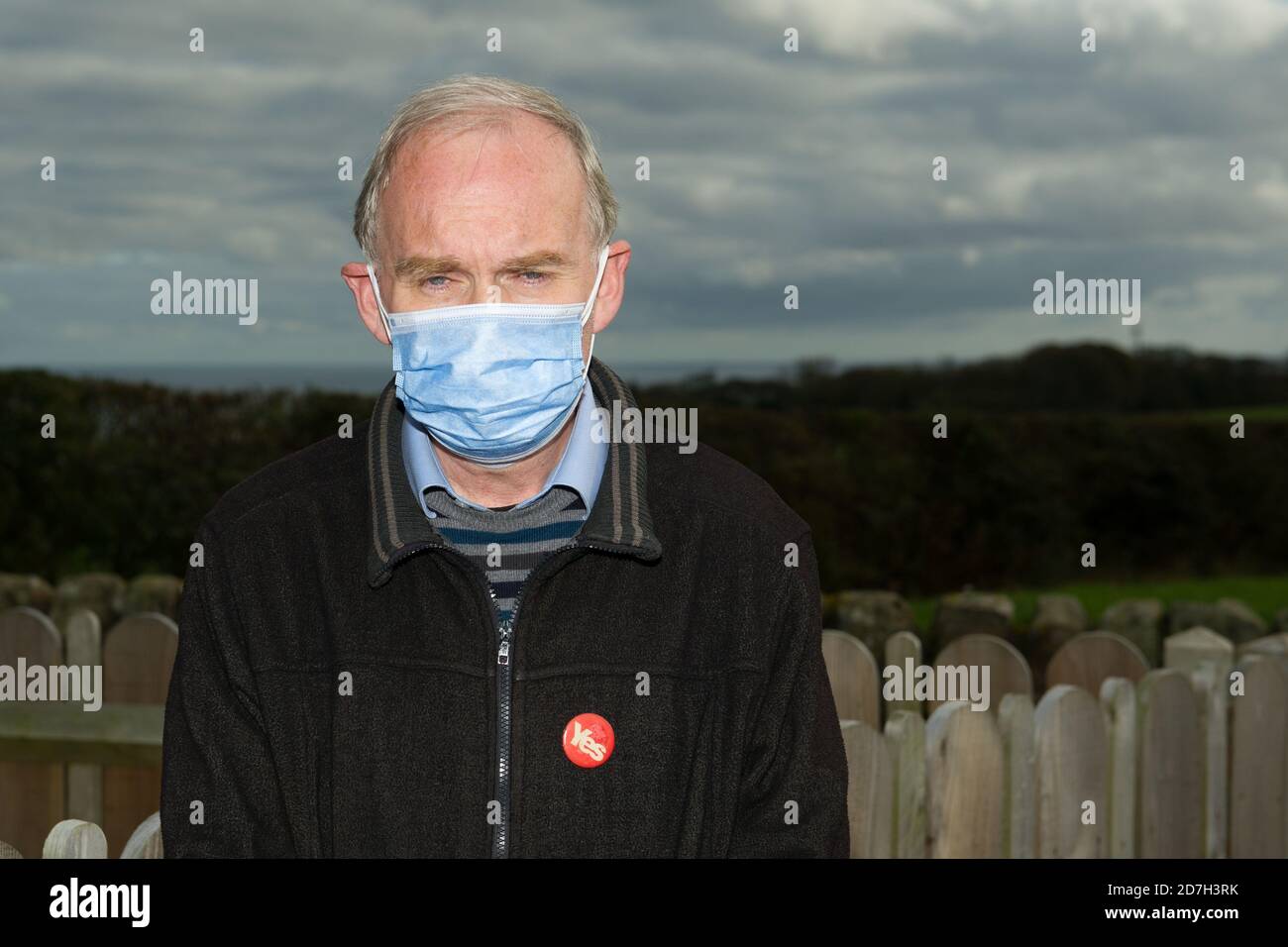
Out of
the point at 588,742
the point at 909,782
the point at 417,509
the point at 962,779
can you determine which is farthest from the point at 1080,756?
the point at 417,509

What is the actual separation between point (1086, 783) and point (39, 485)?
6767 millimetres

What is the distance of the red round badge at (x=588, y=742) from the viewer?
7.61 ft

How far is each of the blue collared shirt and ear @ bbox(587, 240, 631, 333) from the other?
18 centimetres

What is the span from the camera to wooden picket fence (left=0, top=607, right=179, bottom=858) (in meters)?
4.57

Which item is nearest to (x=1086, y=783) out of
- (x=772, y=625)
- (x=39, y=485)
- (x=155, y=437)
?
(x=772, y=625)

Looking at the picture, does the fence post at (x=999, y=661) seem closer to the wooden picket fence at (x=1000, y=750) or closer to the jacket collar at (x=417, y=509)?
the wooden picket fence at (x=1000, y=750)

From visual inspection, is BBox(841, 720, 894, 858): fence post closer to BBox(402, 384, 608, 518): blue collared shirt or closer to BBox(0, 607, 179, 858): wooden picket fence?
BBox(402, 384, 608, 518): blue collared shirt

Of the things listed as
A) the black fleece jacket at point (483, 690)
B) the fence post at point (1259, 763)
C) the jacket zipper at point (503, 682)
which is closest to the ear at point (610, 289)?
the black fleece jacket at point (483, 690)

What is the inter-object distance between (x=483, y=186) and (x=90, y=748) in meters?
3.21

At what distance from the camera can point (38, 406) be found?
27.7 feet

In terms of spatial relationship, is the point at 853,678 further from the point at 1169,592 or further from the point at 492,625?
the point at 1169,592

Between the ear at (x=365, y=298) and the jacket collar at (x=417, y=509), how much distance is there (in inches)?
4.9

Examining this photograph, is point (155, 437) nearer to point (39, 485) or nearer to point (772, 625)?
point (39, 485)

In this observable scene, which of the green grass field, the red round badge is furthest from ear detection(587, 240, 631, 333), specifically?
the green grass field
